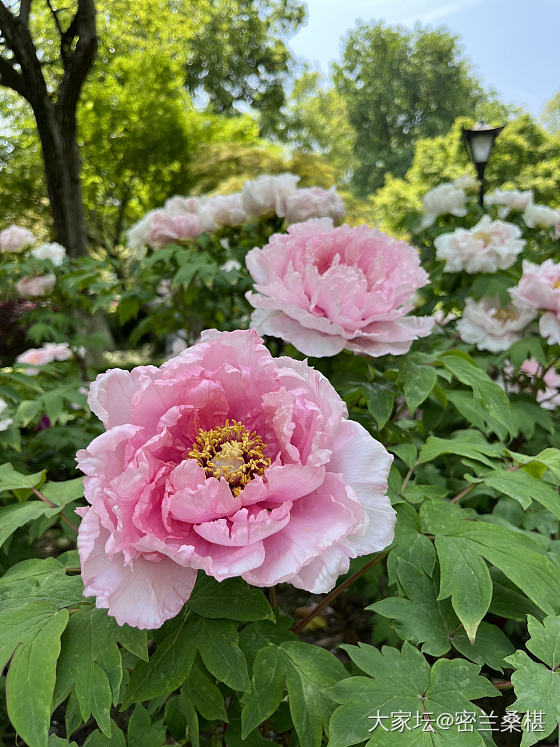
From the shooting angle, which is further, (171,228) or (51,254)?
(51,254)

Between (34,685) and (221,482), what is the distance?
0.33 metres

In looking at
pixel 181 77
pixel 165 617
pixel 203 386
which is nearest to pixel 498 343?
pixel 203 386

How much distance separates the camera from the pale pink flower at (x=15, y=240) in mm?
3152

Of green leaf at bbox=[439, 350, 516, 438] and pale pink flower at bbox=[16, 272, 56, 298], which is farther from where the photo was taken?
pale pink flower at bbox=[16, 272, 56, 298]

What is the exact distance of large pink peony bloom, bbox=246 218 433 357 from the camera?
1.14 metres

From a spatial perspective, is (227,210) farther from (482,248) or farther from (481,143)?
(481,143)

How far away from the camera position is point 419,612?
0.89 metres

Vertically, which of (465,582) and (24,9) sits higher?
(24,9)

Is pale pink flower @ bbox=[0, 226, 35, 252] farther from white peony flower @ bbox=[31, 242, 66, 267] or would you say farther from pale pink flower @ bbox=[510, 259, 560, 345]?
pale pink flower @ bbox=[510, 259, 560, 345]

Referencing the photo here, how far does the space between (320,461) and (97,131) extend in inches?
636

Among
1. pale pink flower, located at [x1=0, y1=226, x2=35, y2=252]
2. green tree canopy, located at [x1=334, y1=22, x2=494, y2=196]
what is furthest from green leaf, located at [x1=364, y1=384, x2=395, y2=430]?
green tree canopy, located at [x1=334, y1=22, x2=494, y2=196]

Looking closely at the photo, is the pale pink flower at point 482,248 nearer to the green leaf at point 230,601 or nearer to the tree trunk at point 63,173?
the green leaf at point 230,601

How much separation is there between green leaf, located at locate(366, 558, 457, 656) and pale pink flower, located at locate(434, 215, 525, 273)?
1.51 m

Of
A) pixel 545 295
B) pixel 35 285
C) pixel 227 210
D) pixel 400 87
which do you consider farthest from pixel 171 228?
pixel 400 87
